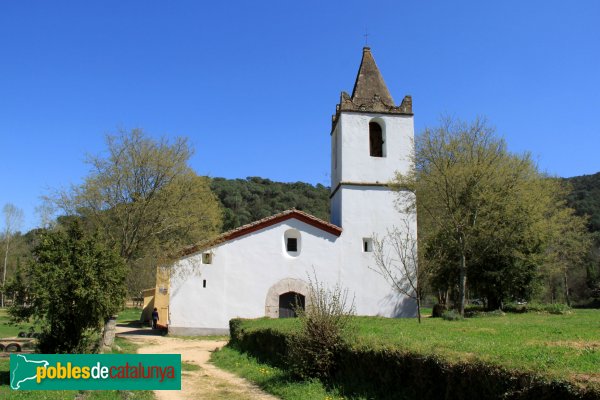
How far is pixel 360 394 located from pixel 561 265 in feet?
90.5

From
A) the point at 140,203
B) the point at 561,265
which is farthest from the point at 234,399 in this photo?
the point at 561,265

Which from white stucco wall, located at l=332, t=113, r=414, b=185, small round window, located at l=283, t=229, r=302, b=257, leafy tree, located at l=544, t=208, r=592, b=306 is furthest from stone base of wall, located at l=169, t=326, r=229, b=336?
leafy tree, located at l=544, t=208, r=592, b=306

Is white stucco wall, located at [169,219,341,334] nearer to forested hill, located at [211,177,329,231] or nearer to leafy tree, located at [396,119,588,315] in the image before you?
leafy tree, located at [396,119,588,315]

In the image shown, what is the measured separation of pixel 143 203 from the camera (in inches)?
734

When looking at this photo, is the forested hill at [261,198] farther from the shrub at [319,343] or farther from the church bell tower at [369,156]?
the shrub at [319,343]

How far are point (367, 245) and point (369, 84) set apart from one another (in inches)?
330

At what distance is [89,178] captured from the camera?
18.7 meters

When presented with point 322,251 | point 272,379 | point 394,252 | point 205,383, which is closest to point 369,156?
point 394,252

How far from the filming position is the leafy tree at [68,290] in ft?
34.3

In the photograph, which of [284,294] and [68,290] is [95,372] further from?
[284,294]

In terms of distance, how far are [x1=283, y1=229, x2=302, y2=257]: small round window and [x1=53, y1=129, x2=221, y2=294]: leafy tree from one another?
437 cm

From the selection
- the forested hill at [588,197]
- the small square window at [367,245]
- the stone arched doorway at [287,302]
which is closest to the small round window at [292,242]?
the stone arched doorway at [287,302]

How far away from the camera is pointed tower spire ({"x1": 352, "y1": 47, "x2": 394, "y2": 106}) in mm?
24531

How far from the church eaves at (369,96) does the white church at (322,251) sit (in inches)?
2.1
